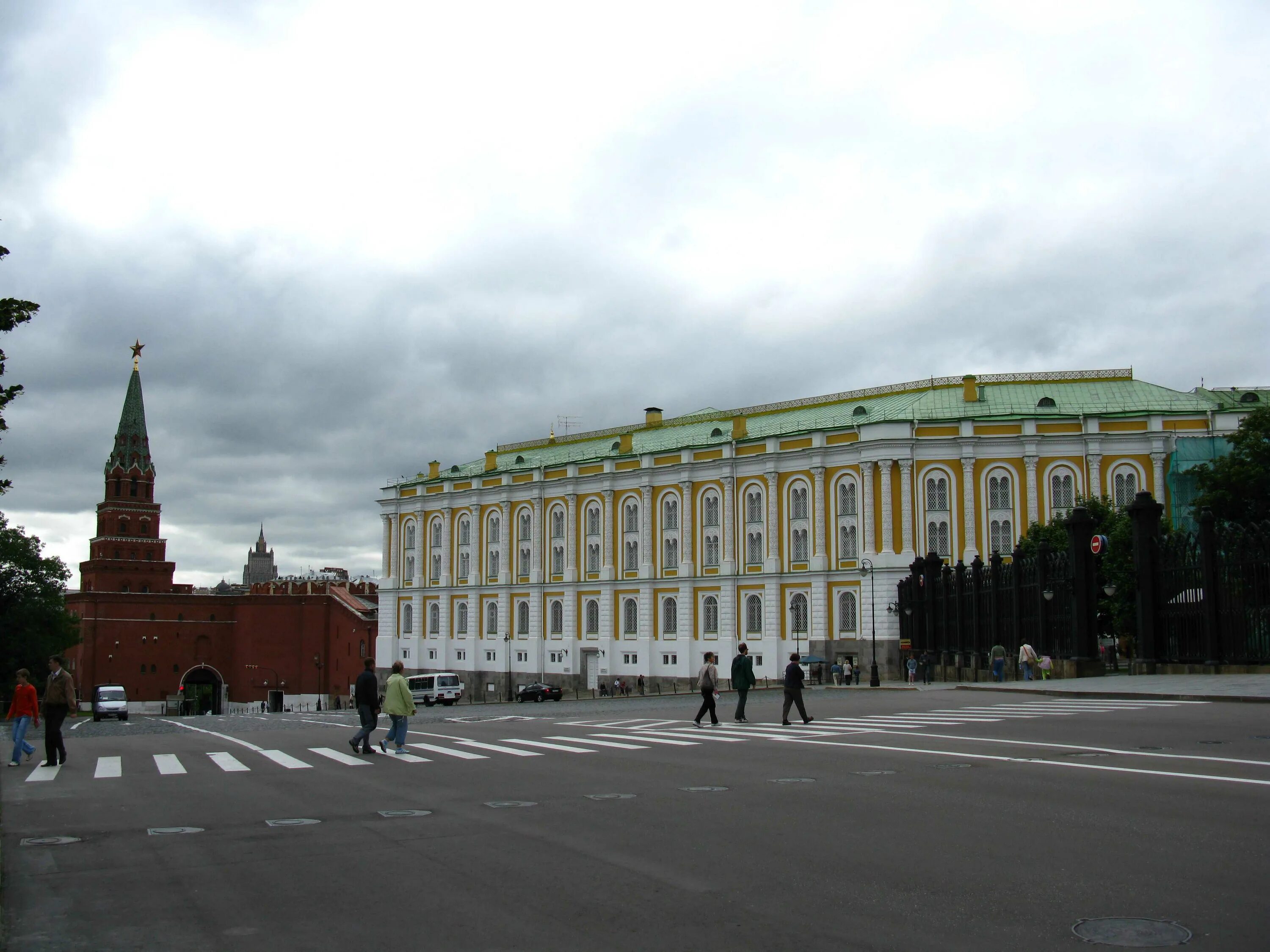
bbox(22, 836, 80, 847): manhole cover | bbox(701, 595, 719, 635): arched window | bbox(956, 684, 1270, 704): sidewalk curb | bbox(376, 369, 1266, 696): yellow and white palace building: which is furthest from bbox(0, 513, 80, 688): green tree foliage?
bbox(22, 836, 80, 847): manhole cover

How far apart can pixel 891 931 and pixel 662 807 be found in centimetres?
518

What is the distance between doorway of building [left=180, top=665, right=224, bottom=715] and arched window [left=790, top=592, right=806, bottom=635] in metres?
58.8

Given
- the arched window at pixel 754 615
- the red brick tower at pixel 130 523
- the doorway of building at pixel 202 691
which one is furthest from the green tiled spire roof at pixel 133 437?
the arched window at pixel 754 615

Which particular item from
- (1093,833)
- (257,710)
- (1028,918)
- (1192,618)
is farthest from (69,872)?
(257,710)

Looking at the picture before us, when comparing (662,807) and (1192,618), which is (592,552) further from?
(662,807)

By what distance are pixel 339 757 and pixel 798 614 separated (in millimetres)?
55894

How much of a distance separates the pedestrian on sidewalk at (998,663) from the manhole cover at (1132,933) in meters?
34.0

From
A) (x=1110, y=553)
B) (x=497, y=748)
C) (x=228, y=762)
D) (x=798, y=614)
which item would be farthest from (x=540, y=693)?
(x=228, y=762)

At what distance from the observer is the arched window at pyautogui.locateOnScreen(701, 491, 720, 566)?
256ft

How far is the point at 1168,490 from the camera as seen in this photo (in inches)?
2601

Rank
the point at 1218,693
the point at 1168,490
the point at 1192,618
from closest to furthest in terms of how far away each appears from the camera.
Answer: the point at 1218,693, the point at 1192,618, the point at 1168,490

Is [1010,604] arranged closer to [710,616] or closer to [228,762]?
[228,762]

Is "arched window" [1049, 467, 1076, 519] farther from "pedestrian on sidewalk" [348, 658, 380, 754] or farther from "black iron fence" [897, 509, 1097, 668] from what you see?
"pedestrian on sidewalk" [348, 658, 380, 754]

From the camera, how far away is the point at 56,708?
18.1 m
